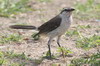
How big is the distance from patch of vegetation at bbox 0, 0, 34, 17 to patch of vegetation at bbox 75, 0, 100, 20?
1.70 m

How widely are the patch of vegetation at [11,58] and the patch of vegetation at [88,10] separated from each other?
13.7 ft

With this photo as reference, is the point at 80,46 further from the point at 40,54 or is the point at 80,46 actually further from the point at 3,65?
the point at 3,65

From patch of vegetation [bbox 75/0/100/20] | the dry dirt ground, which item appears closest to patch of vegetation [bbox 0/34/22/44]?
the dry dirt ground

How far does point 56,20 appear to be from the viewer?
7586mm

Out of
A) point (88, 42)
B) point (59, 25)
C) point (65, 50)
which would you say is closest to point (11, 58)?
point (65, 50)

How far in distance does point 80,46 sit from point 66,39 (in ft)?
2.64

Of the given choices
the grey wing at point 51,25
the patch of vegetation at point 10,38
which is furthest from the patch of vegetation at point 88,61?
the patch of vegetation at point 10,38

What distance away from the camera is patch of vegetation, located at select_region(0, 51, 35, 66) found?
6758 millimetres

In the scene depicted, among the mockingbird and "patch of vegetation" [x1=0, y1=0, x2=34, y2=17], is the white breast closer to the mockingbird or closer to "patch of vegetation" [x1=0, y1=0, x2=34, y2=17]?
the mockingbird

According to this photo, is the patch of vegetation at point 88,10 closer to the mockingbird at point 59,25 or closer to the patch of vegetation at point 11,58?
the mockingbird at point 59,25

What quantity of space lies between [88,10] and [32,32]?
300 cm

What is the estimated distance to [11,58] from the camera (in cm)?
716

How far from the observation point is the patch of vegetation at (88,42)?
796 cm

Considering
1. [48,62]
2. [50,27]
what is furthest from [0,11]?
[48,62]
